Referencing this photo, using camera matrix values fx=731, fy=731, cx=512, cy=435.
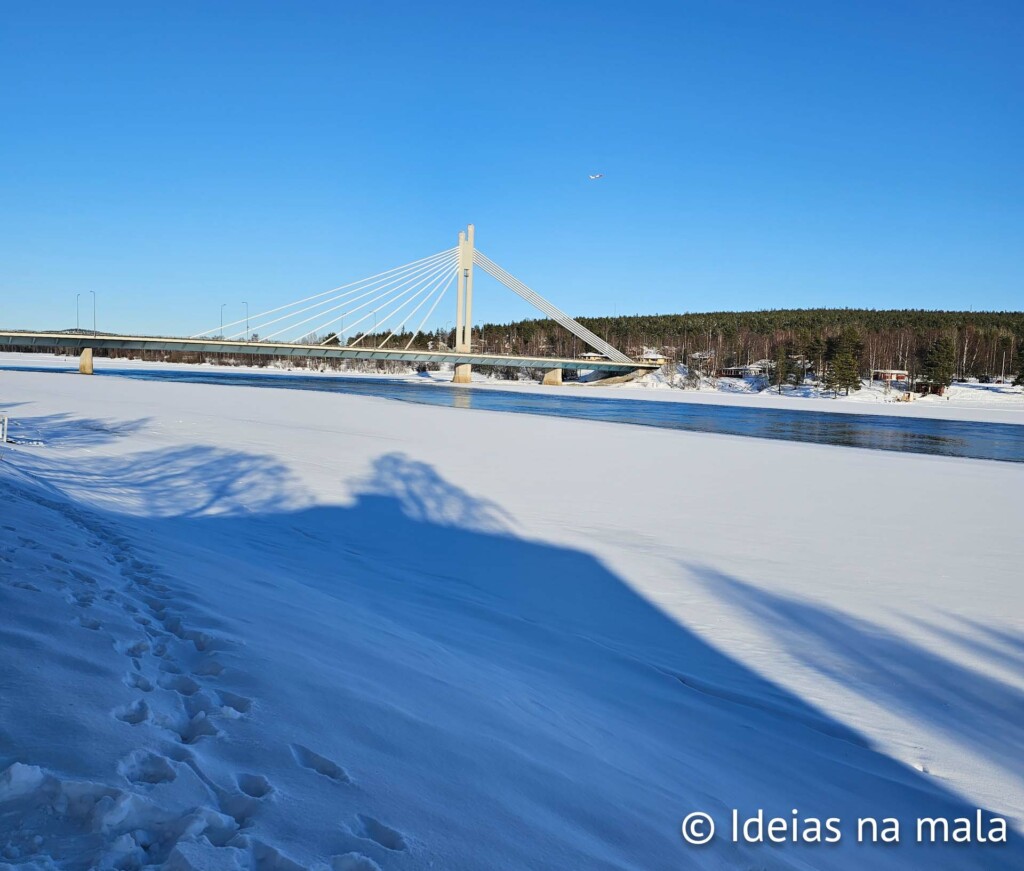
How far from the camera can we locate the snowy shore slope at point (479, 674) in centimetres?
234

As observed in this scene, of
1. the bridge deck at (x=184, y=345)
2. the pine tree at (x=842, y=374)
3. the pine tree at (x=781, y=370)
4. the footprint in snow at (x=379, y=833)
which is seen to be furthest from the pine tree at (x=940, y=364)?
the footprint in snow at (x=379, y=833)

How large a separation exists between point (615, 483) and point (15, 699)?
439 inches

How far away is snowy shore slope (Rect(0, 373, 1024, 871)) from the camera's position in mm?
2344

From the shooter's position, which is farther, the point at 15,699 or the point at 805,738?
the point at 805,738

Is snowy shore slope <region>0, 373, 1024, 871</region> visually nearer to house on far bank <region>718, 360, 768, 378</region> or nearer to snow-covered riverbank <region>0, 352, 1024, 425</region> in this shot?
snow-covered riverbank <region>0, 352, 1024, 425</region>

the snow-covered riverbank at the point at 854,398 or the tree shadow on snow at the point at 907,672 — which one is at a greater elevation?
the snow-covered riverbank at the point at 854,398

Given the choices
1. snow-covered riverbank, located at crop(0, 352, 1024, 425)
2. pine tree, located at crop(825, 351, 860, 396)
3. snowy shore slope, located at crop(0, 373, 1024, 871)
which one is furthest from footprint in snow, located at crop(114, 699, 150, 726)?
pine tree, located at crop(825, 351, 860, 396)

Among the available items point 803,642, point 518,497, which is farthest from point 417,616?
point 518,497

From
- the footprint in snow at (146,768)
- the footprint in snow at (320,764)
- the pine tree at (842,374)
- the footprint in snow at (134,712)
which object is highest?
the pine tree at (842,374)

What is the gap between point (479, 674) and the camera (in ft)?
14.2

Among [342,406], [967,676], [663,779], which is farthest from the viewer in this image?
[342,406]

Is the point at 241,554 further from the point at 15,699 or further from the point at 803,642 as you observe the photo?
the point at 803,642

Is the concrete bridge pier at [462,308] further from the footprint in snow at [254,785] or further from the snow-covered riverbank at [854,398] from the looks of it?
the footprint in snow at [254,785]

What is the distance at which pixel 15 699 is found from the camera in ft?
8.14
